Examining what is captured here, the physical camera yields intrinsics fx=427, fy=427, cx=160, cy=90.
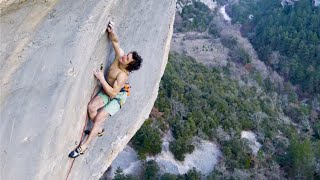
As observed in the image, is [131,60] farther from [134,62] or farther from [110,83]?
[110,83]

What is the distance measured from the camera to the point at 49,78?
18.2 ft

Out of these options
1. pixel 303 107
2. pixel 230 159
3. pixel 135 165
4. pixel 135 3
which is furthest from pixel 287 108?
pixel 135 3

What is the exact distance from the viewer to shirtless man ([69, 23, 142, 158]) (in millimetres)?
6496

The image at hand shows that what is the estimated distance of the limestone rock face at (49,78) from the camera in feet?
16.8

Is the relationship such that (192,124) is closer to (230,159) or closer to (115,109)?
(230,159)

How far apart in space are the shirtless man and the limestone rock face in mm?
132

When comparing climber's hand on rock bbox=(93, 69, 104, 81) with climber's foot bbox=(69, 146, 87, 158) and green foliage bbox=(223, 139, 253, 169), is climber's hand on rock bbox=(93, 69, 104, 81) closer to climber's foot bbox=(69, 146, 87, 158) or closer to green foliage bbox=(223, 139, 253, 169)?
climber's foot bbox=(69, 146, 87, 158)

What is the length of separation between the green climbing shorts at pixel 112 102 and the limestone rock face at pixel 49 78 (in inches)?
9.1

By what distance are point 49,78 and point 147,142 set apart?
1853 cm

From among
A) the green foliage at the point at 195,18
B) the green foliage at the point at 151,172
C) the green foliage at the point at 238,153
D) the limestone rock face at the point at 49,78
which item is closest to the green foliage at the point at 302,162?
the green foliage at the point at 238,153

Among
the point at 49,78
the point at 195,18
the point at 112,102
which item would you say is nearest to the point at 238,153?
the point at 112,102

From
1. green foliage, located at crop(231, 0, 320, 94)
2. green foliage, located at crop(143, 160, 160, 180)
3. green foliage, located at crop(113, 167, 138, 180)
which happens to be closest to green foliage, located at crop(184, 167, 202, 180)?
green foliage, located at crop(143, 160, 160, 180)

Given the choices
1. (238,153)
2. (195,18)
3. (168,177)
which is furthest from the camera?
(195,18)

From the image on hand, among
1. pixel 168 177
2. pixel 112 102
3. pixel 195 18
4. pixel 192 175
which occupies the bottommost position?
pixel 195 18
